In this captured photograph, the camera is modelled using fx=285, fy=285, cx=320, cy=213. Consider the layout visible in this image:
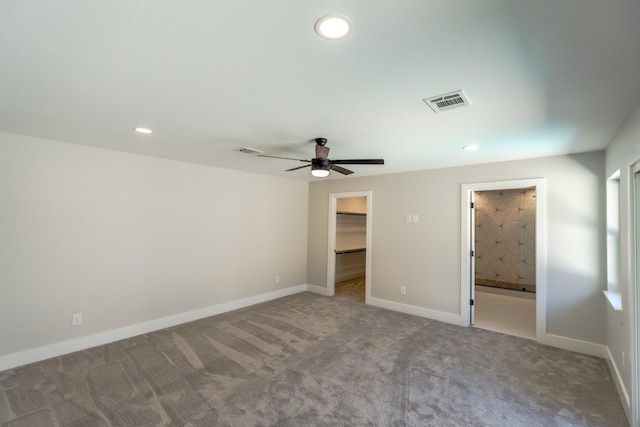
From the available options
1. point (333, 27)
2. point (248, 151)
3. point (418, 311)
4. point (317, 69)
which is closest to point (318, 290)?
point (418, 311)

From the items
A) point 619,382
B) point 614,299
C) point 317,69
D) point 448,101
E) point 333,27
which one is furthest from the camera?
point 614,299

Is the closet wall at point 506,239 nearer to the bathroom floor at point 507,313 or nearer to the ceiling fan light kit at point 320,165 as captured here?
the bathroom floor at point 507,313

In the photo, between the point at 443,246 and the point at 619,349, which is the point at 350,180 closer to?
the point at 443,246

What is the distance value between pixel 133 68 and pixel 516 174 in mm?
4423

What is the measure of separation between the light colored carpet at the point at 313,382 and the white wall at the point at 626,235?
14.9 inches

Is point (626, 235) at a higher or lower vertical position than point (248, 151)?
lower

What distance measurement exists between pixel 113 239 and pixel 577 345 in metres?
5.95

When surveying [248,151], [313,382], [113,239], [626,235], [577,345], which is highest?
[248,151]

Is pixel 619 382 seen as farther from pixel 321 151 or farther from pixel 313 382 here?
pixel 321 151

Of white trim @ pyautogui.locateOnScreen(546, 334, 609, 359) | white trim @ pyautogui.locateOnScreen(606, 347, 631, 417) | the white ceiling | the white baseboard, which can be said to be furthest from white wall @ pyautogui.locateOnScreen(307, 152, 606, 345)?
the white baseboard

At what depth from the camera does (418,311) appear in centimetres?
475

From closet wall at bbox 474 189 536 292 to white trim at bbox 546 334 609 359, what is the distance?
9.43ft

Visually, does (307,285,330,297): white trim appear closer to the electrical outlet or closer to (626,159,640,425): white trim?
the electrical outlet

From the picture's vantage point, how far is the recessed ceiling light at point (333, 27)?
1.26 m
